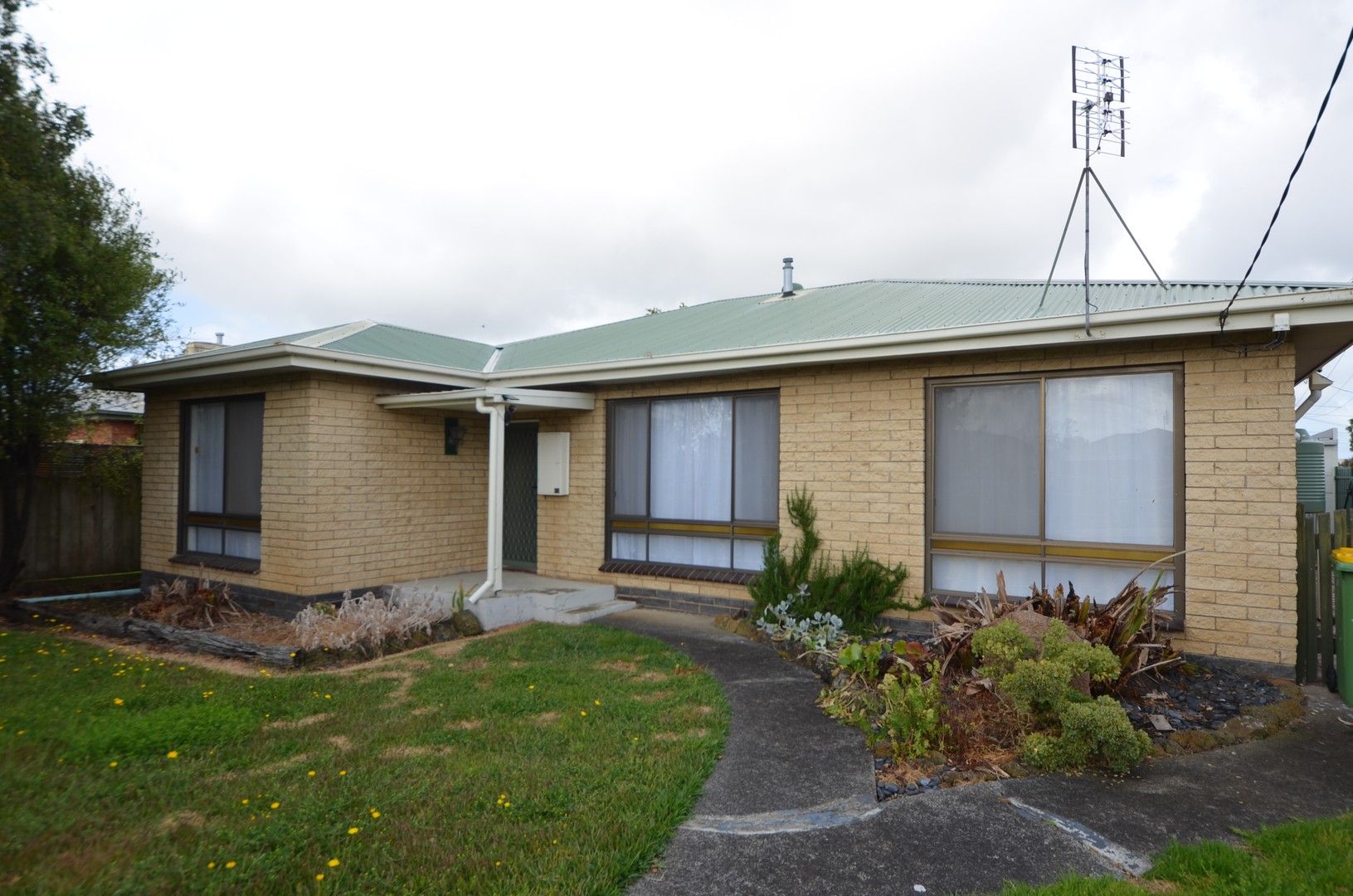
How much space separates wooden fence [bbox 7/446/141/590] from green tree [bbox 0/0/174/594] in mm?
399

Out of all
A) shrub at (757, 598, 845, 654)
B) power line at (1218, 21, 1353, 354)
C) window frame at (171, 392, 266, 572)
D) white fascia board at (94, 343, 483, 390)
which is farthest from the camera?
window frame at (171, 392, 266, 572)

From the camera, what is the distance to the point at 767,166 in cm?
1516

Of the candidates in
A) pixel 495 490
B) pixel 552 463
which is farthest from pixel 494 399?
Result: pixel 552 463

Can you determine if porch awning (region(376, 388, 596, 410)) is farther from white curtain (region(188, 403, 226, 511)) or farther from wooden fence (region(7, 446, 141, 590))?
wooden fence (region(7, 446, 141, 590))

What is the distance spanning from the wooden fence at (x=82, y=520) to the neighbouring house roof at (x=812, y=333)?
2.14m

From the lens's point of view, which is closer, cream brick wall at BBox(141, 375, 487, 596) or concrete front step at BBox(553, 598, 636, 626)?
concrete front step at BBox(553, 598, 636, 626)

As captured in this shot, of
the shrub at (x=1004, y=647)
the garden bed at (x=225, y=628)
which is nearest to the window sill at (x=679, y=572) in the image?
the garden bed at (x=225, y=628)

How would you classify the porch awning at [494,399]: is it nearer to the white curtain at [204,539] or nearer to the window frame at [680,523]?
the window frame at [680,523]

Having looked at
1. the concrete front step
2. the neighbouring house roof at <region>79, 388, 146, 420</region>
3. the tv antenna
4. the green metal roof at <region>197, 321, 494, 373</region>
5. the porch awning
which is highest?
the tv antenna

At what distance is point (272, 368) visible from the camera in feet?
28.2

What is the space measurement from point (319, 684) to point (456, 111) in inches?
360

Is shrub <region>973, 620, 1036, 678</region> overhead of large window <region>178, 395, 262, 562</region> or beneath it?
beneath

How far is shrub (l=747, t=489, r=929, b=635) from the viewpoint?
7469 mm

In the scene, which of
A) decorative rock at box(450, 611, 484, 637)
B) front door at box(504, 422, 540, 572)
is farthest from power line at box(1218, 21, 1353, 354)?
front door at box(504, 422, 540, 572)
